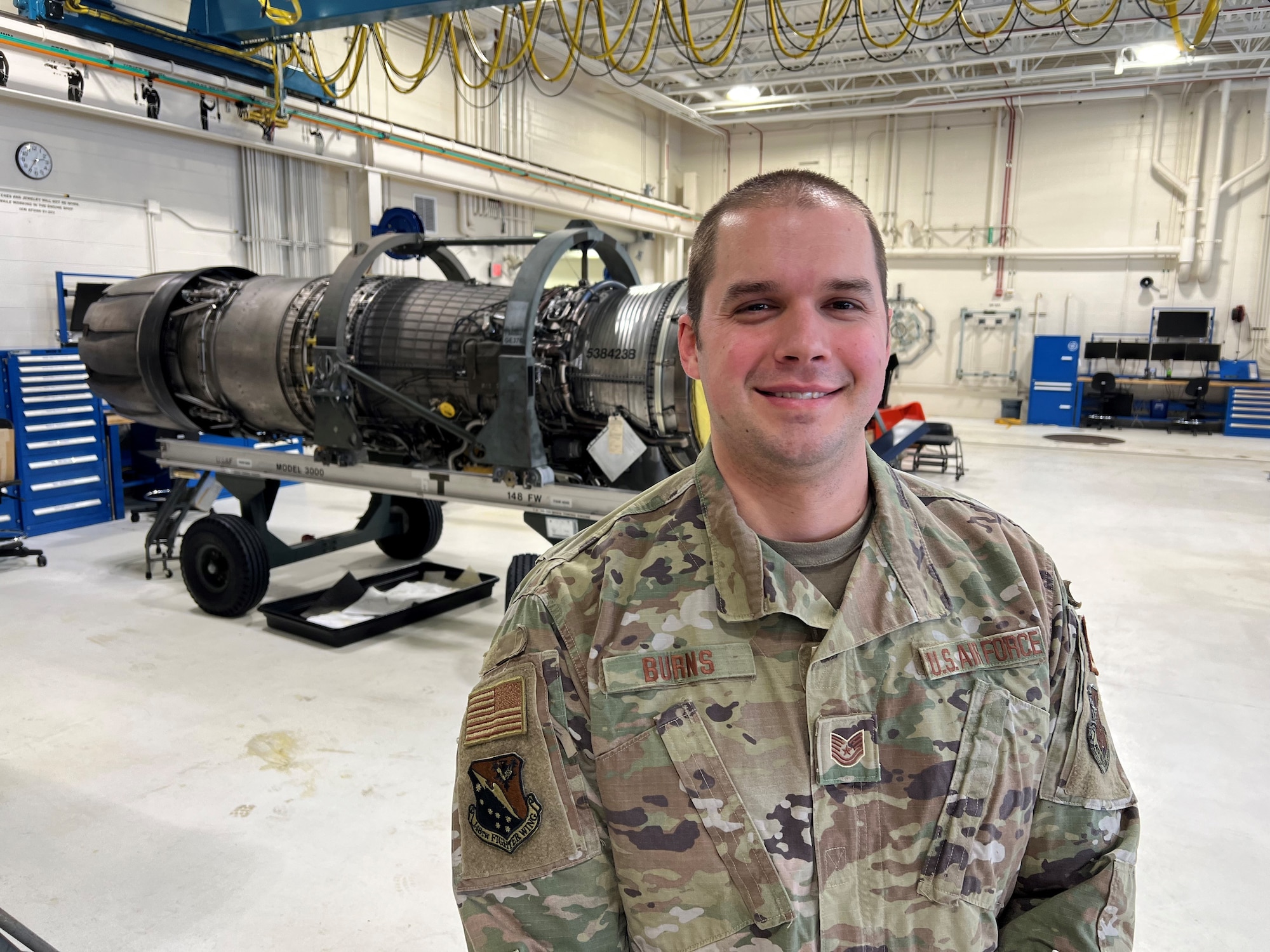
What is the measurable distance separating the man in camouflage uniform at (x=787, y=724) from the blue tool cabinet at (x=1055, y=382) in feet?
44.1

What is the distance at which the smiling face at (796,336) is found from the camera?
3.43 ft

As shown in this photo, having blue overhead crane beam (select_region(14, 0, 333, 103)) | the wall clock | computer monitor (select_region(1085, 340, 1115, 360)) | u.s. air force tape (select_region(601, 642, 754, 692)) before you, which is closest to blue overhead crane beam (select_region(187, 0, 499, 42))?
blue overhead crane beam (select_region(14, 0, 333, 103))

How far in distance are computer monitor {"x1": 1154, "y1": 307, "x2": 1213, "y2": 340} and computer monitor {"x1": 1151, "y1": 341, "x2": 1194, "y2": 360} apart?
18 centimetres

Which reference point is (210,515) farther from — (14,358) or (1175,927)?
(1175,927)

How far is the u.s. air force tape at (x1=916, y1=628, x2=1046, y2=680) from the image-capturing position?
1.09 m

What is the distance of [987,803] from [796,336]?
2.00 ft

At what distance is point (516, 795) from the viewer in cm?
A: 106

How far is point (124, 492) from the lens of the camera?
7434 mm

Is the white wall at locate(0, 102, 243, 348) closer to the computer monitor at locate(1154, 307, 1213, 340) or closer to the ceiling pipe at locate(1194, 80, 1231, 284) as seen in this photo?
the computer monitor at locate(1154, 307, 1213, 340)

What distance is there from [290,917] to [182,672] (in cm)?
190

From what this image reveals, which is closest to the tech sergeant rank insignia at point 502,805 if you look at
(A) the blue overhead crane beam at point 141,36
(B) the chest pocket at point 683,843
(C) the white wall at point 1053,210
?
(B) the chest pocket at point 683,843

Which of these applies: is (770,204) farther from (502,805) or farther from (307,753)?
(307,753)

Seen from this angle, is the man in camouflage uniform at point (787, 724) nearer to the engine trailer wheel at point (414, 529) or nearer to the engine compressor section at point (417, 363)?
the engine compressor section at point (417, 363)

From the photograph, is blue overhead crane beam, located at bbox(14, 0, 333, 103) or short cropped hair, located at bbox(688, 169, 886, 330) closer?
short cropped hair, located at bbox(688, 169, 886, 330)
